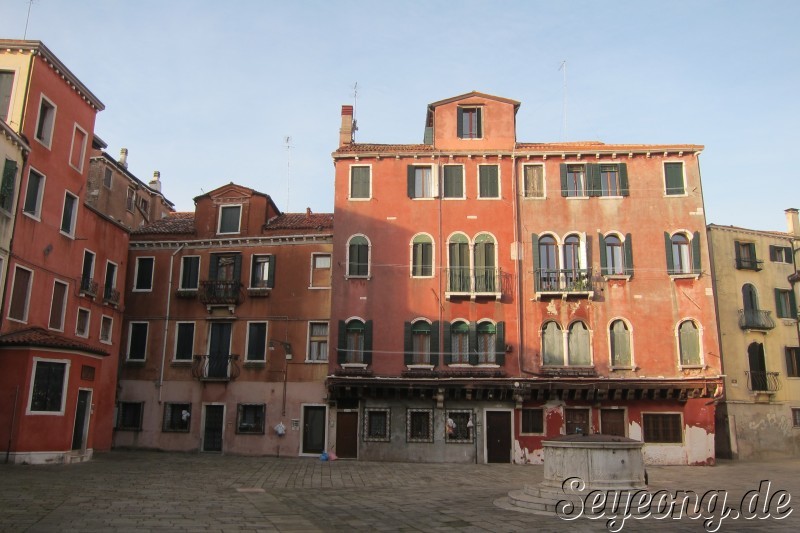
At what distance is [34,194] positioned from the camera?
26.4m

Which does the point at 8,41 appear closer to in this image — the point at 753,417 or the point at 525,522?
the point at 525,522

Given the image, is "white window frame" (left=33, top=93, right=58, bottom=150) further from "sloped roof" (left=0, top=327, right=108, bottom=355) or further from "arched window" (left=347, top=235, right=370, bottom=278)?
"arched window" (left=347, top=235, right=370, bottom=278)

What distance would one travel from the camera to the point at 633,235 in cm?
3194

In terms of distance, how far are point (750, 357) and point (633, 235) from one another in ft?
Result: 32.4

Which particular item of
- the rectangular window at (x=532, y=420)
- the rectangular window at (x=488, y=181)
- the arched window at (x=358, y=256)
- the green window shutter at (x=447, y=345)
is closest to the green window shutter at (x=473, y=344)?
the green window shutter at (x=447, y=345)

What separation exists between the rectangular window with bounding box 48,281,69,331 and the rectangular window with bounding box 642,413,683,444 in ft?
83.8

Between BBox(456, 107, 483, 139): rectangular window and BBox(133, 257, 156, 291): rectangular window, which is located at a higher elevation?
BBox(456, 107, 483, 139): rectangular window

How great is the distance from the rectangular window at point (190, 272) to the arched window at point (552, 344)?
17.6m

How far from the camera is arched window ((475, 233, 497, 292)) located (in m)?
31.6

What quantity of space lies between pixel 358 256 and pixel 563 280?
32.0ft

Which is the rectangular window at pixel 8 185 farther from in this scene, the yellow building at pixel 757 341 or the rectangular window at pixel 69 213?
the yellow building at pixel 757 341

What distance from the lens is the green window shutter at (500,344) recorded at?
30906 millimetres

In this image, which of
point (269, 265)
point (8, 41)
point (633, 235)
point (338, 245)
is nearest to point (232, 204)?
point (269, 265)

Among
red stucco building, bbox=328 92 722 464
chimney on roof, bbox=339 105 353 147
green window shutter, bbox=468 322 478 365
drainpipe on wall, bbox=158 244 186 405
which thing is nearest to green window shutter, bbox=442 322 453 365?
red stucco building, bbox=328 92 722 464
